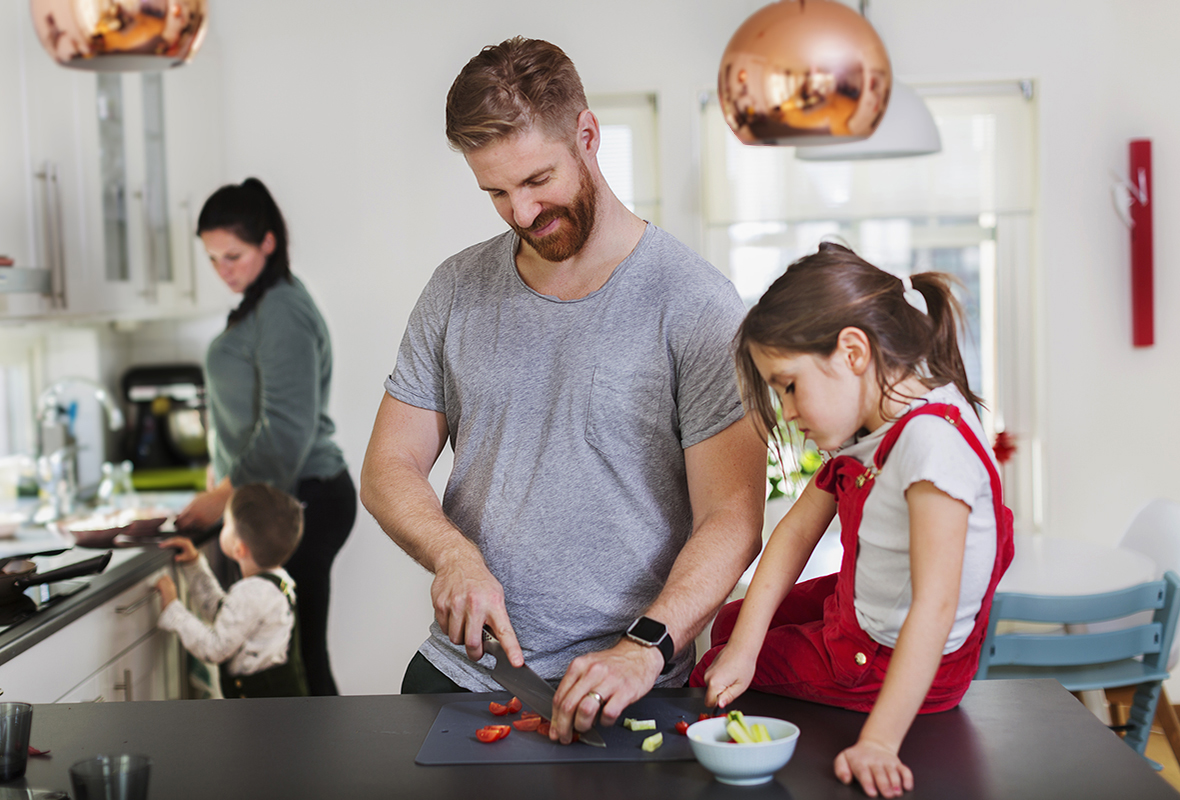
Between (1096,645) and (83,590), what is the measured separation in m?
2.18

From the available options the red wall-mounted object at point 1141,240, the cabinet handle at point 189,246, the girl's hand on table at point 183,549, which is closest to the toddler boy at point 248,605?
Answer: the girl's hand on table at point 183,549

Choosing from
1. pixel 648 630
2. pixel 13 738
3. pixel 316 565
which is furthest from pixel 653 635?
pixel 316 565

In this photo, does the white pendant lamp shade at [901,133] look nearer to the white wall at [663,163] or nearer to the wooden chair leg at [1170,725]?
the white wall at [663,163]

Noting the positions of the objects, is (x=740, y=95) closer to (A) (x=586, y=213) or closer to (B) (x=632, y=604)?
(A) (x=586, y=213)

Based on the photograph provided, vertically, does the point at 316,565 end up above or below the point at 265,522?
below

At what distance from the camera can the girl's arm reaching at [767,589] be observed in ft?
3.95

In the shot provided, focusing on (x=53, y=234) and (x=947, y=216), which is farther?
(x=947, y=216)

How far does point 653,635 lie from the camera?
1.19 metres

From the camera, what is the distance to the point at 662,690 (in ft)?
4.15

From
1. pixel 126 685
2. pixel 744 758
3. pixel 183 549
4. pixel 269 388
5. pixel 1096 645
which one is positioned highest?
pixel 269 388

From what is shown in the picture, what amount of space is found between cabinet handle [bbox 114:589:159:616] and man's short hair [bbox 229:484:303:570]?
28cm

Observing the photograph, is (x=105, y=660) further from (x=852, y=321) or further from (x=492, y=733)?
(x=852, y=321)

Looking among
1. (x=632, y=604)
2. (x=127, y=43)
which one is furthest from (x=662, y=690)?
(x=127, y=43)

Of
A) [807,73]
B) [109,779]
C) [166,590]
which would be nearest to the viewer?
[109,779]
